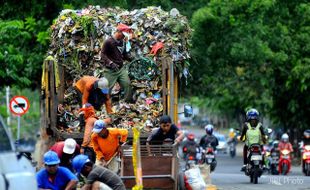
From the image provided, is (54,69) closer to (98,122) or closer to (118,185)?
(98,122)

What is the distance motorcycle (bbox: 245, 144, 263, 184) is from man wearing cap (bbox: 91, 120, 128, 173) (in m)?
7.04

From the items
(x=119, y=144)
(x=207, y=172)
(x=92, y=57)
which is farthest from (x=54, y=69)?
(x=207, y=172)

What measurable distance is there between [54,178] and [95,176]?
1.87ft

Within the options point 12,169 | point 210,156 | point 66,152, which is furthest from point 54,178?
point 210,156

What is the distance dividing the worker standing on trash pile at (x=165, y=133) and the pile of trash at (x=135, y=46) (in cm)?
133

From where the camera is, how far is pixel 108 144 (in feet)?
54.6

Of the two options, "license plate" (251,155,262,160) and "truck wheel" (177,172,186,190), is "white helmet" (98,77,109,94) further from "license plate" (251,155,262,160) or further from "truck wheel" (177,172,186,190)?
"license plate" (251,155,262,160)

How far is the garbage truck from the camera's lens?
18109 mm

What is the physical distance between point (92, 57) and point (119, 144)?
126 inches

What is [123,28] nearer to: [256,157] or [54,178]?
[256,157]

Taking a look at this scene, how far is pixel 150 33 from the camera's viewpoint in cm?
1981

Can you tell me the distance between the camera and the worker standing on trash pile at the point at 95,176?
536 inches

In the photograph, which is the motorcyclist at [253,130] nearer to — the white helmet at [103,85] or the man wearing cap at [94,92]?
the man wearing cap at [94,92]

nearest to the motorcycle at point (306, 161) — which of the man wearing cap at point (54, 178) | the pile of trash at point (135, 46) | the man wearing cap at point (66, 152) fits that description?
the pile of trash at point (135, 46)
